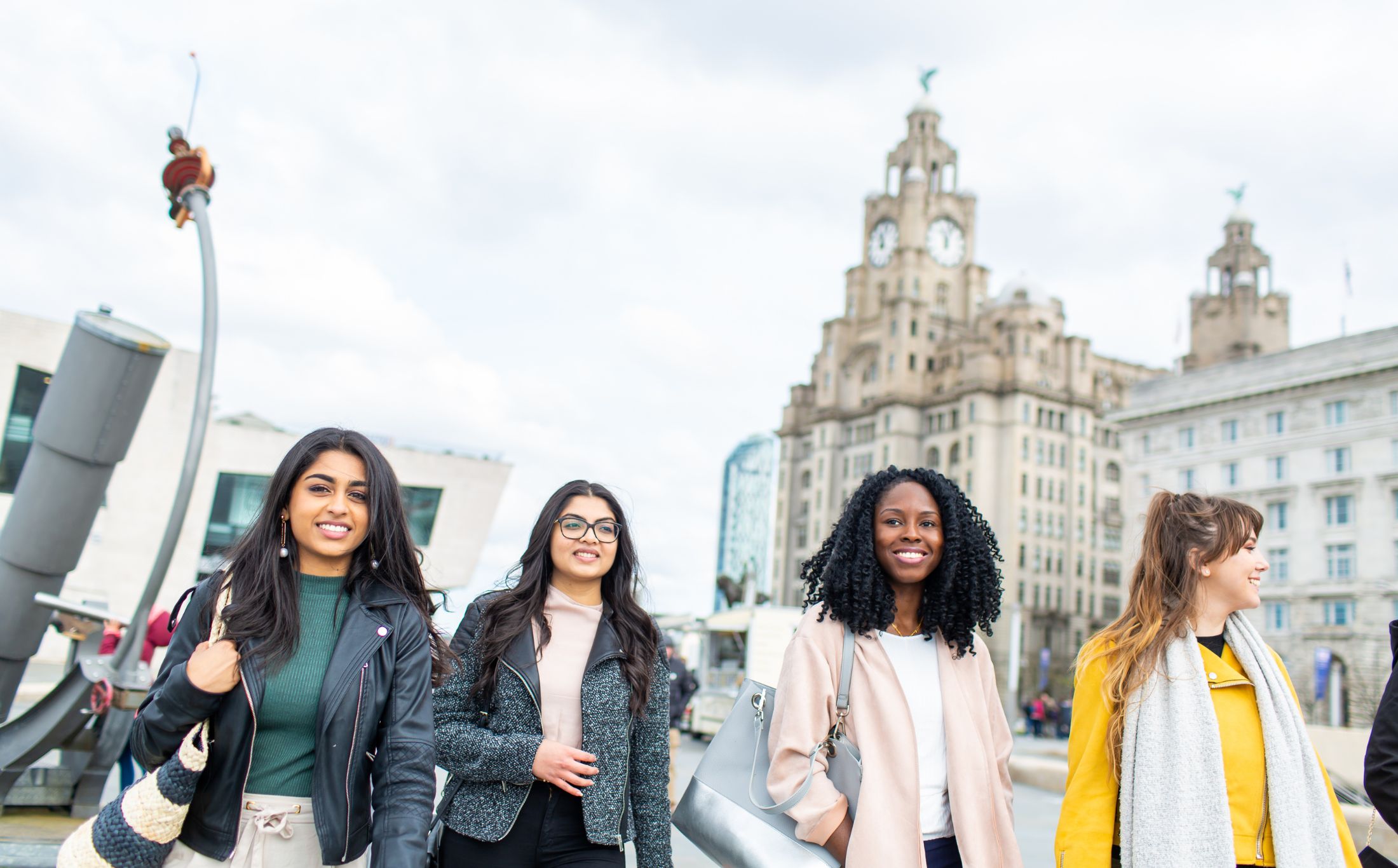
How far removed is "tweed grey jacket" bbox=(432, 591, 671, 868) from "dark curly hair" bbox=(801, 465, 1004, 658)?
731 mm

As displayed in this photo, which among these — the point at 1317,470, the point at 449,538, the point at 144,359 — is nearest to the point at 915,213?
the point at 1317,470

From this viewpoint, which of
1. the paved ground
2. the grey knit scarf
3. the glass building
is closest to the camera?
the grey knit scarf

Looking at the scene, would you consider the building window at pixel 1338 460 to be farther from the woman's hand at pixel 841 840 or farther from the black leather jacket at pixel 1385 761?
the woman's hand at pixel 841 840

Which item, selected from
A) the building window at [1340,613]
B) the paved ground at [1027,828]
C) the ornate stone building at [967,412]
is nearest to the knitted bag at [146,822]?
the paved ground at [1027,828]

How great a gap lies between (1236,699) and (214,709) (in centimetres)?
301

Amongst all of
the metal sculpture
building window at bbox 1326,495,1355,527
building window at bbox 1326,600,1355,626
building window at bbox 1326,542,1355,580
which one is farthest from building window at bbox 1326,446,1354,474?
the metal sculpture

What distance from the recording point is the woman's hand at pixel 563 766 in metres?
3.39

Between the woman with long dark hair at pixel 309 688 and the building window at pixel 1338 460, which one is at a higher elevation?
the building window at pixel 1338 460

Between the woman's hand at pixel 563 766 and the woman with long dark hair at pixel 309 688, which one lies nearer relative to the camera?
the woman with long dark hair at pixel 309 688

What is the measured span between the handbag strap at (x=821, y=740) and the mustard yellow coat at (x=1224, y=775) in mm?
692

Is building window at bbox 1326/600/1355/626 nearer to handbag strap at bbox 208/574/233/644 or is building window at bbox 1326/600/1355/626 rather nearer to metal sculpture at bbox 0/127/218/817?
metal sculpture at bbox 0/127/218/817

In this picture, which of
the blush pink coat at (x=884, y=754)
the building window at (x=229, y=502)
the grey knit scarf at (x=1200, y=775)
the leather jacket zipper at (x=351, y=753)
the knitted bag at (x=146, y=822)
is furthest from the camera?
the building window at (x=229, y=502)

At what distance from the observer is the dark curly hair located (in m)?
3.68

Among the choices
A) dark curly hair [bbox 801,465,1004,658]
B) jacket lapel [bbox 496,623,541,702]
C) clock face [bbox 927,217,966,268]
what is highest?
clock face [bbox 927,217,966,268]
